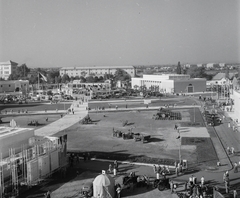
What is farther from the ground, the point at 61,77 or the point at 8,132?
the point at 61,77

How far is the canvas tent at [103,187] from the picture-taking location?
58.3 ft

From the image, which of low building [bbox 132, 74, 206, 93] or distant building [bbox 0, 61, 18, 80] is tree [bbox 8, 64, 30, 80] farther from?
low building [bbox 132, 74, 206, 93]

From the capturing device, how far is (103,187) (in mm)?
17766

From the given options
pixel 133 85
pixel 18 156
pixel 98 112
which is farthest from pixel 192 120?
pixel 133 85

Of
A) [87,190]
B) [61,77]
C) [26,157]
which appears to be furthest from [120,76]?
[87,190]

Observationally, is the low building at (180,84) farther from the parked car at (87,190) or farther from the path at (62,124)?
the parked car at (87,190)

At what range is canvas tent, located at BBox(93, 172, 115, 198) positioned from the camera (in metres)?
17.8

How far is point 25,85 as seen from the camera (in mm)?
97688

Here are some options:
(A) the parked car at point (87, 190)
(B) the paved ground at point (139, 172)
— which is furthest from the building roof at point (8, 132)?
(A) the parked car at point (87, 190)

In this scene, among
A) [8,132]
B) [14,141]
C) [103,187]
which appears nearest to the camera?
[103,187]

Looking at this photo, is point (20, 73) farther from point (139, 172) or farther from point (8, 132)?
point (139, 172)

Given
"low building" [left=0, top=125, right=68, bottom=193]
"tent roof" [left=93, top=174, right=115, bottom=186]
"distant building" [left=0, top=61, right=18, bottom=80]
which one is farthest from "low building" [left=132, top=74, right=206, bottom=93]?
"distant building" [left=0, top=61, right=18, bottom=80]

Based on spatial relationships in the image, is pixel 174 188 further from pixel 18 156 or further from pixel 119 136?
pixel 119 136

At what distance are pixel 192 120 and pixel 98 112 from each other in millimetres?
16565
